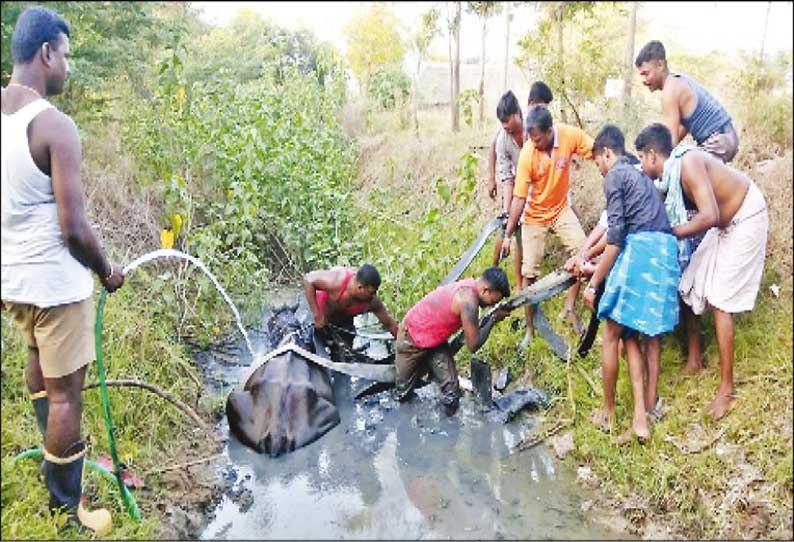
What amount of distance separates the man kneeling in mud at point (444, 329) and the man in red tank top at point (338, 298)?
1.30ft

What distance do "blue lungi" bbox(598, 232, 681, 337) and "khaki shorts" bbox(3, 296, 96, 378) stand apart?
2974mm

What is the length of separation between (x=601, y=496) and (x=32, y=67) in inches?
149

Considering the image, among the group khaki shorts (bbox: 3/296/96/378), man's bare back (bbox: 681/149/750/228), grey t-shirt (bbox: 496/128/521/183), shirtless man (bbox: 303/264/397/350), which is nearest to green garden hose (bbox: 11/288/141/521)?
khaki shorts (bbox: 3/296/96/378)

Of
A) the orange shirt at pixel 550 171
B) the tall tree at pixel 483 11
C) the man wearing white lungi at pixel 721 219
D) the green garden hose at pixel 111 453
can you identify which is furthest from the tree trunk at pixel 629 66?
the green garden hose at pixel 111 453

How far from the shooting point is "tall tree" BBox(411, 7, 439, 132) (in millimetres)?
11219

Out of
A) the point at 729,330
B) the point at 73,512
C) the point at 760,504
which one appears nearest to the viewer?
the point at 73,512

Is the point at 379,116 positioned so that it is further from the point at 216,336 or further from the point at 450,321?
the point at 450,321

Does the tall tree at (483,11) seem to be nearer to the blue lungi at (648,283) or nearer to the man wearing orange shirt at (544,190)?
the man wearing orange shirt at (544,190)

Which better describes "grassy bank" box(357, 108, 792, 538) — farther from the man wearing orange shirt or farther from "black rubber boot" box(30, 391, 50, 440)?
"black rubber boot" box(30, 391, 50, 440)

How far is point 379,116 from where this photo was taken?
1220 cm

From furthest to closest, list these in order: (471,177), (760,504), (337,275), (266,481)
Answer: (471,177) < (337,275) < (266,481) < (760,504)

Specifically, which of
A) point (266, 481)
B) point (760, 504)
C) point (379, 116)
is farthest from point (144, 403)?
point (379, 116)

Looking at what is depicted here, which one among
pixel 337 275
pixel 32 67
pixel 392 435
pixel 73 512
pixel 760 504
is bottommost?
pixel 392 435

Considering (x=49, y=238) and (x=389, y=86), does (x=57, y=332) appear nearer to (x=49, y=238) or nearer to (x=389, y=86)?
(x=49, y=238)
